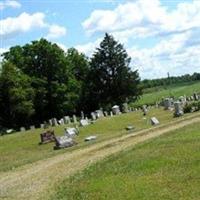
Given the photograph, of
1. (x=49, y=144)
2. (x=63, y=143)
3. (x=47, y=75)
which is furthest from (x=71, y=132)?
(x=47, y=75)

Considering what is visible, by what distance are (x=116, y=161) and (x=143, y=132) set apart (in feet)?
38.3

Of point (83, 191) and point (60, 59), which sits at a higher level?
point (60, 59)

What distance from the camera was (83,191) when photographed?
19625mm

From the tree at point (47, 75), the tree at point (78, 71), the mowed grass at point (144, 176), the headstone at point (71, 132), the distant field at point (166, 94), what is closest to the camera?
the mowed grass at point (144, 176)

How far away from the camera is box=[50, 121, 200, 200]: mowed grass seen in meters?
17.7

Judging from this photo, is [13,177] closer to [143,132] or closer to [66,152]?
[66,152]

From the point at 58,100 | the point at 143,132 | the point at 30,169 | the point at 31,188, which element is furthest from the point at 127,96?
the point at 31,188

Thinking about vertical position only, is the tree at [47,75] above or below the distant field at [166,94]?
above

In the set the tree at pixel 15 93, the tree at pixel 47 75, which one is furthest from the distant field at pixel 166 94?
the tree at pixel 15 93

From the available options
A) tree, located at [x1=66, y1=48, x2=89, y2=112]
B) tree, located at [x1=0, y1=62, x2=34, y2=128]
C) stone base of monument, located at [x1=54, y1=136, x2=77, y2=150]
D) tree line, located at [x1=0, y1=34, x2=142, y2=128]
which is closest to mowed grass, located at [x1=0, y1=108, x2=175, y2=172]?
stone base of monument, located at [x1=54, y1=136, x2=77, y2=150]

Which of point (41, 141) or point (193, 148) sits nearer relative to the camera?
point (193, 148)

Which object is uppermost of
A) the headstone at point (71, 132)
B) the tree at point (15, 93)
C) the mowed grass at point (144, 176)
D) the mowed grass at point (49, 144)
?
the tree at point (15, 93)

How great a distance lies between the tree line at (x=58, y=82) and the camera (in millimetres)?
77250

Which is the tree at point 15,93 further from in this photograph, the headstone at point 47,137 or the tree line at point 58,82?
the headstone at point 47,137
